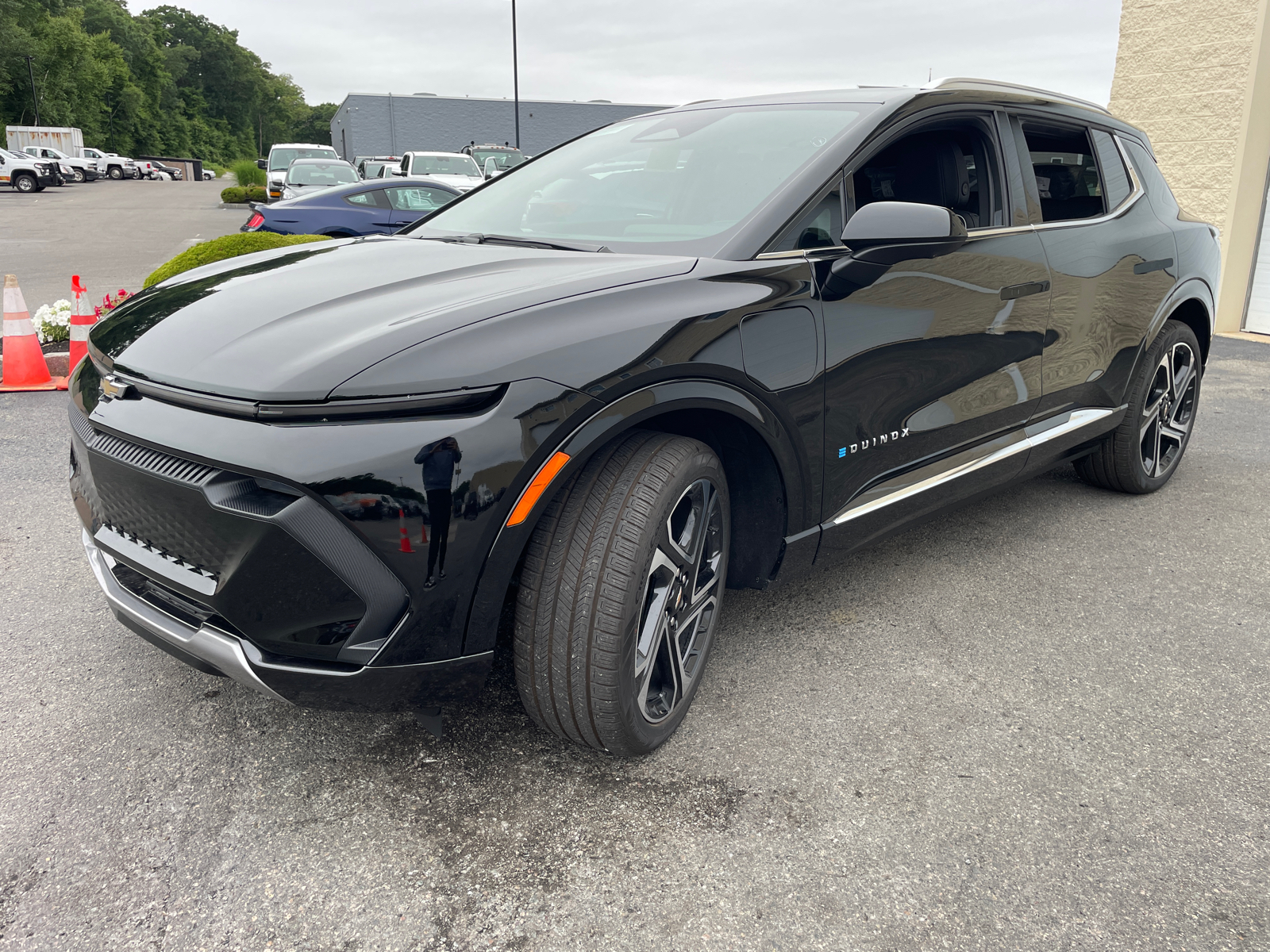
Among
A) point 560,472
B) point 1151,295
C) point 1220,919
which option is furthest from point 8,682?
point 1151,295

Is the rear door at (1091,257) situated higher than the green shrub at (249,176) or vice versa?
the green shrub at (249,176)

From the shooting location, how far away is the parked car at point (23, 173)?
121ft

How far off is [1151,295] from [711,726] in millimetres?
2831

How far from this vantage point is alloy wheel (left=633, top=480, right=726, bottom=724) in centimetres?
217

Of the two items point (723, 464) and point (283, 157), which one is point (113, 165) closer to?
point (283, 157)

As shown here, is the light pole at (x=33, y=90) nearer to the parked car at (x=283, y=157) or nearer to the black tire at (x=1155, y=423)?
the parked car at (x=283, y=157)

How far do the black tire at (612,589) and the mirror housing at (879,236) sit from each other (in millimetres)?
658

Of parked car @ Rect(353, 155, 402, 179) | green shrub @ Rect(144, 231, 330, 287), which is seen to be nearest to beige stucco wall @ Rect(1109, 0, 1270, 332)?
green shrub @ Rect(144, 231, 330, 287)

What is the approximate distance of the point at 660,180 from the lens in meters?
2.91

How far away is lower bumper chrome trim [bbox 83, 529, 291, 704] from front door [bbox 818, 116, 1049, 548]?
150 cm

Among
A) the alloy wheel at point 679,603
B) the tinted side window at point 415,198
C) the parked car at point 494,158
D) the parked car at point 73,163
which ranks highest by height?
the parked car at point 73,163

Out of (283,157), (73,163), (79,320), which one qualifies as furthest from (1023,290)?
(73,163)

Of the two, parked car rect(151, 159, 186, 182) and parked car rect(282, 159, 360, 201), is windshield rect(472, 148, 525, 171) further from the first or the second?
parked car rect(151, 159, 186, 182)

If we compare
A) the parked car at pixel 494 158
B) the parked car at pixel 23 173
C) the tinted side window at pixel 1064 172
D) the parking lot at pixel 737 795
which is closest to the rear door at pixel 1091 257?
the tinted side window at pixel 1064 172
